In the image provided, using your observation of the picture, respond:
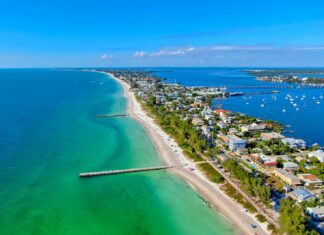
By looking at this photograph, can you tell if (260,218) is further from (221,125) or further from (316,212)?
(221,125)

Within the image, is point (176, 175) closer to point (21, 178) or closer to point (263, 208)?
point (263, 208)

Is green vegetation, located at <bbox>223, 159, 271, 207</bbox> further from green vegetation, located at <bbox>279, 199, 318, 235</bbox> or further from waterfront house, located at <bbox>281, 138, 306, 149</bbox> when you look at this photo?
waterfront house, located at <bbox>281, 138, 306, 149</bbox>

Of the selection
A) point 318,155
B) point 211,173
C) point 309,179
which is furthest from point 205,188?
point 318,155

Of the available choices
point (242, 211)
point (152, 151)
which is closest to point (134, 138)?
point (152, 151)

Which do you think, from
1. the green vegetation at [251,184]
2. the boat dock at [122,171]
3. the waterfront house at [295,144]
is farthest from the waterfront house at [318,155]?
the boat dock at [122,171]

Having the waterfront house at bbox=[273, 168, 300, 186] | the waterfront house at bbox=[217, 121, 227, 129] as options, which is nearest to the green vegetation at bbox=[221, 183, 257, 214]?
the waterfront house at bbox=[273, 168, 300, 186]

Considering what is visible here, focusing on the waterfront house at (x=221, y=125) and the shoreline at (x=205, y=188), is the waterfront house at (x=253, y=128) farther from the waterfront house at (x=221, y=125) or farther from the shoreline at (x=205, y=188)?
the shoreline at (x=205, y=188)
